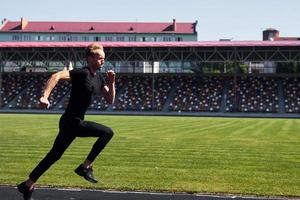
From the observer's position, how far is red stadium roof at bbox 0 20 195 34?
127 m

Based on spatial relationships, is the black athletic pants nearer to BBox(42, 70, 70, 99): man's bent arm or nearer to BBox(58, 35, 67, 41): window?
BBox(42, 70, 70, 99): man's bent arm

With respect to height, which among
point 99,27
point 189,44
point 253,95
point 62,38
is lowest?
point 253,95

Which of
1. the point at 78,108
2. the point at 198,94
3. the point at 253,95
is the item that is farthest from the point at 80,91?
the point at 198,94

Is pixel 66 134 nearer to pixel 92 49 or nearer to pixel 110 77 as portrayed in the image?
pixel 110 77

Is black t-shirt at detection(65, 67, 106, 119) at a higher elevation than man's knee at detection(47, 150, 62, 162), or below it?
higher

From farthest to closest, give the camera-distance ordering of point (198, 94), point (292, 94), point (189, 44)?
point (198, 94)
point (292, 94)
point (189, 44)

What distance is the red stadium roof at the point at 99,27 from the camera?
12694 centimetres

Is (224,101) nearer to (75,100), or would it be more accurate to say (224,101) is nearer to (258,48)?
(258,48)

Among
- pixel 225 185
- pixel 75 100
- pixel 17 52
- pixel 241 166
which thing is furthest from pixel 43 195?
pixel 17 52

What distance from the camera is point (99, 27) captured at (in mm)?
128875

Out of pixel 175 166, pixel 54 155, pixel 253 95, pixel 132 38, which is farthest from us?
pixel 132 38

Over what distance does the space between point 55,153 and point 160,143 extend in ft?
38.4

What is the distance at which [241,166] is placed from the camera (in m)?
12.5

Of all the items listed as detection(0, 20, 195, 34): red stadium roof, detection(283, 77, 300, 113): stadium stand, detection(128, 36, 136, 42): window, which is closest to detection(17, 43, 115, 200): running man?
detection(283, 77, 300, 113): stadium stand
